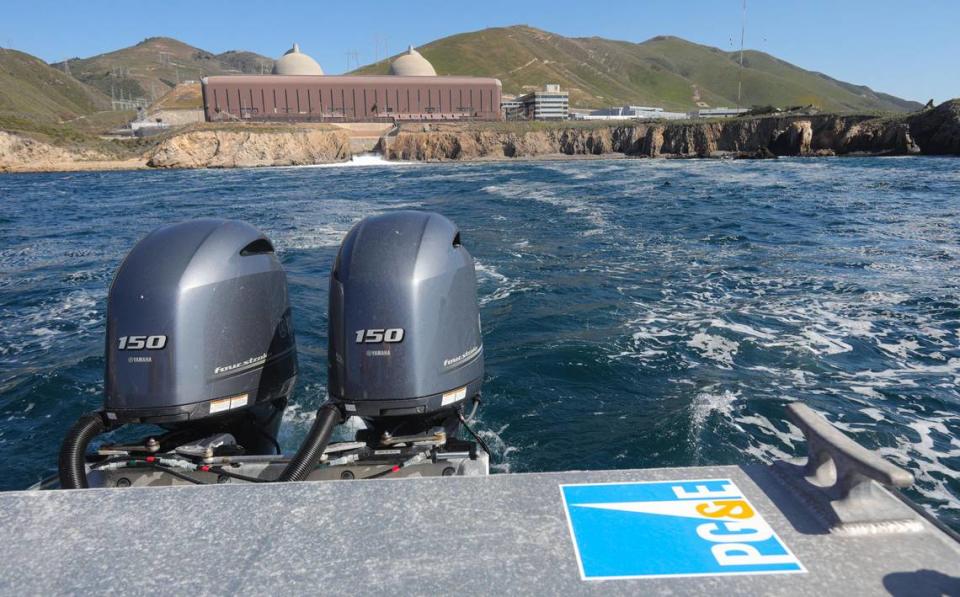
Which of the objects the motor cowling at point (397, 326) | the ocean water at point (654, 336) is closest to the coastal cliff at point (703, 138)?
the ocean water at point (654, 336)

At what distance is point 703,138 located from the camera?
83.6m

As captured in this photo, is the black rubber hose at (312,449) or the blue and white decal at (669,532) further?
the black rubber hose at (312,449)

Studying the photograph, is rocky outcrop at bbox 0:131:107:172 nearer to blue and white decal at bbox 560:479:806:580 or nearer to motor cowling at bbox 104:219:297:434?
motor cowling at bbox 104:219:297:434

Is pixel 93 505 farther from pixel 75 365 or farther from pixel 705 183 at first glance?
pixel 705 183

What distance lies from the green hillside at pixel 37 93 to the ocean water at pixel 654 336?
155362mm

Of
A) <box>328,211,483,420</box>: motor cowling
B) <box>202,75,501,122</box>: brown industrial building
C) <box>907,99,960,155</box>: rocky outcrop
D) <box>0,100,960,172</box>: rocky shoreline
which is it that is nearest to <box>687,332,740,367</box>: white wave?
<box>328,211,483,420</box>: motor cowling

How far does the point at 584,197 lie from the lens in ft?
89.5

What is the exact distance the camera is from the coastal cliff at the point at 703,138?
65.0 meters

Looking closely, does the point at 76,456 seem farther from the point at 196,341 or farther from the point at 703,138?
the point at 703,138

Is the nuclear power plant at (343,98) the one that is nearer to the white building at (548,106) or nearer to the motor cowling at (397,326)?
the white building at (548,106)

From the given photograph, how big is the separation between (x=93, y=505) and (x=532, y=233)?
1523cm

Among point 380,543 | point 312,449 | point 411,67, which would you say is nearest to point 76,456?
point 312,449

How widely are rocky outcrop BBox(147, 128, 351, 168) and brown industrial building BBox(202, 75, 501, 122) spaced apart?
79.0 ft

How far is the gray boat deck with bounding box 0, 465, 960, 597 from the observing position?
1.68 metres
